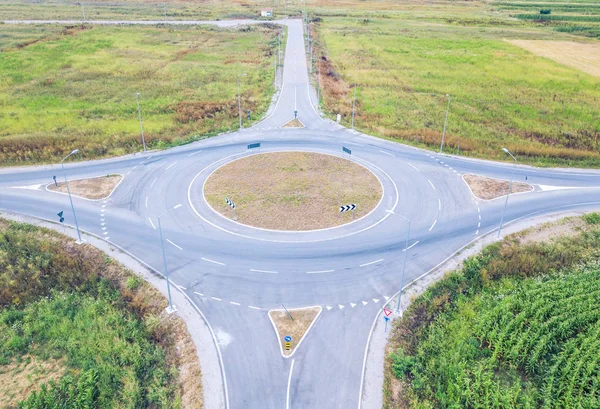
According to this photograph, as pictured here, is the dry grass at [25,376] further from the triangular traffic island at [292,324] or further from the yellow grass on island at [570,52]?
the yellow grass on island at [570,52]

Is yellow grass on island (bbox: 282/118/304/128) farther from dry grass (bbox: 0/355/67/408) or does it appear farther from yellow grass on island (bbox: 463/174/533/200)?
dry grass (bbox: 0/355/67/408)

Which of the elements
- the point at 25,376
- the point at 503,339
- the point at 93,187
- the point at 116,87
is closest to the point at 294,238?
the point at 503,339

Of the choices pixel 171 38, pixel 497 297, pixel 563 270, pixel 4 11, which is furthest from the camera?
pixel 4 11

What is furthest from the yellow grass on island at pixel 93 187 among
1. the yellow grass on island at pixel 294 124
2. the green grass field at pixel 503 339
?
the green grass field at pixel 503 339

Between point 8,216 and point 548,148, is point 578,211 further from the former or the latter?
point 8,216

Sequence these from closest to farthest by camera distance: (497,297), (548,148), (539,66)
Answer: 1. (497,297)
2. (548,148)
3. (539,66)

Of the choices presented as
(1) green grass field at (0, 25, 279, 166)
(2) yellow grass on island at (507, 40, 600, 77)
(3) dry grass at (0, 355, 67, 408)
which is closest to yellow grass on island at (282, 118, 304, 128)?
(1) green grass field at (0, 25, 279, 166)

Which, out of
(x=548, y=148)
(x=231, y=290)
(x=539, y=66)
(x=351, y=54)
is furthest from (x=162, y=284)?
(x=539, y=66)
